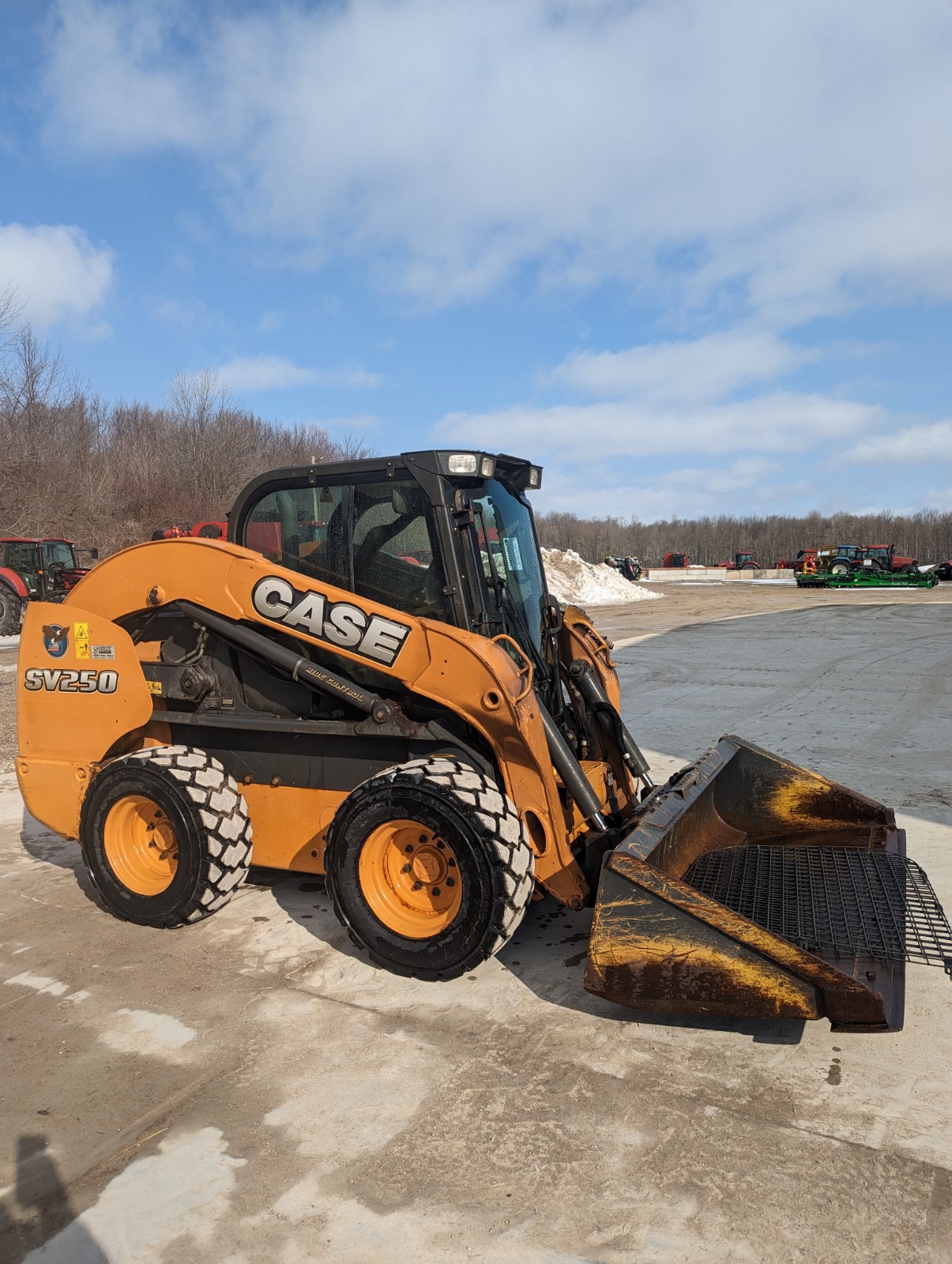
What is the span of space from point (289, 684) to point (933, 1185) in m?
3.21

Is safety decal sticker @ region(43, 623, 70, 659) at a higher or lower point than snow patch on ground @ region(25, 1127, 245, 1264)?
higher

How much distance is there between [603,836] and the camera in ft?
12.5

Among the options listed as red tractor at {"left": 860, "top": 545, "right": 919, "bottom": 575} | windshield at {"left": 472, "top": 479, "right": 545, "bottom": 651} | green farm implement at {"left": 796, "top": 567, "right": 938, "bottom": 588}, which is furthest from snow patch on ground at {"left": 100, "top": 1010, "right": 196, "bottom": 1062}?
red tractor at {"left": 860, "top": 545, "right": 919, "bottom": 575}

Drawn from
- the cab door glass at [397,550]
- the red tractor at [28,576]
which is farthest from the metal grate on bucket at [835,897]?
the red tractor at [28,576]

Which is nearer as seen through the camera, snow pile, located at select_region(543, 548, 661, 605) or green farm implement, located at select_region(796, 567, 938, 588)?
snow pile, located at select_region(543, 548, 661, 605)

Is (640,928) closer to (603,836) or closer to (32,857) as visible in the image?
(603,836)

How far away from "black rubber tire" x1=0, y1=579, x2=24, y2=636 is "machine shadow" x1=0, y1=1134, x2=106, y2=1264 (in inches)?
717

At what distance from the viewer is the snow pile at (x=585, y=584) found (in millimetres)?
34094

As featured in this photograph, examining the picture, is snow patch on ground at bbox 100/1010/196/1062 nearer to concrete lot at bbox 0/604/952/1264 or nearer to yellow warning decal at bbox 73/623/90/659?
concrete lot at bbox 0/604/952/1264

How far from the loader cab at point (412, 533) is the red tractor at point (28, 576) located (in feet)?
52.1

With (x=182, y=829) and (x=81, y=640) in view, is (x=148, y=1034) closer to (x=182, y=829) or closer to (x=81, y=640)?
(x=182, y=829)

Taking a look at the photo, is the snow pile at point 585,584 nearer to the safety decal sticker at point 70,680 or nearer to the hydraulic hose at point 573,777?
the safety decal sticker at point 70,680

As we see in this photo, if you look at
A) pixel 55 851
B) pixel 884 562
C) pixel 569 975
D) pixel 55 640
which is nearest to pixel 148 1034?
pixel 569 975

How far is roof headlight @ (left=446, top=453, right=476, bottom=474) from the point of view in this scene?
4.07 metres
